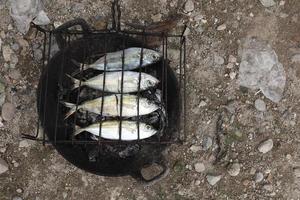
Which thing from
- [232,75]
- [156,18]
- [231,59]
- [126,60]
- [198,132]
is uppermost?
[156,18]

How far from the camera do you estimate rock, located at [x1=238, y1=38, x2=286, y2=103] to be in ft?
11.9

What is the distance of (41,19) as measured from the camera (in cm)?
361

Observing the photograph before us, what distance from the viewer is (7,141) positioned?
141 inches

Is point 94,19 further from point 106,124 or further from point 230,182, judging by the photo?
point 230,182

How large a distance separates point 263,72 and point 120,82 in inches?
47.9

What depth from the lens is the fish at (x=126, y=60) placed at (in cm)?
309

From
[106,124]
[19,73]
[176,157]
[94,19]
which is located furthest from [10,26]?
[176,157]

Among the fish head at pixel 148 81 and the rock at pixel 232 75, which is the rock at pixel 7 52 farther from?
the rock at pixel 232 75

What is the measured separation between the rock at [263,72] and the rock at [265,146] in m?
0.32

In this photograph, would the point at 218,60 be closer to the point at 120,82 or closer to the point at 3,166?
the point at 120,82

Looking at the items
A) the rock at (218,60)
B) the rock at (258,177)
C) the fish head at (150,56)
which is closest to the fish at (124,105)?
the fish head at (150,56)

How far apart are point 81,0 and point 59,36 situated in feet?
1.44

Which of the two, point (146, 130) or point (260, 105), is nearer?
point (146, 130)

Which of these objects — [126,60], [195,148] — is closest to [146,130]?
[126,60]
